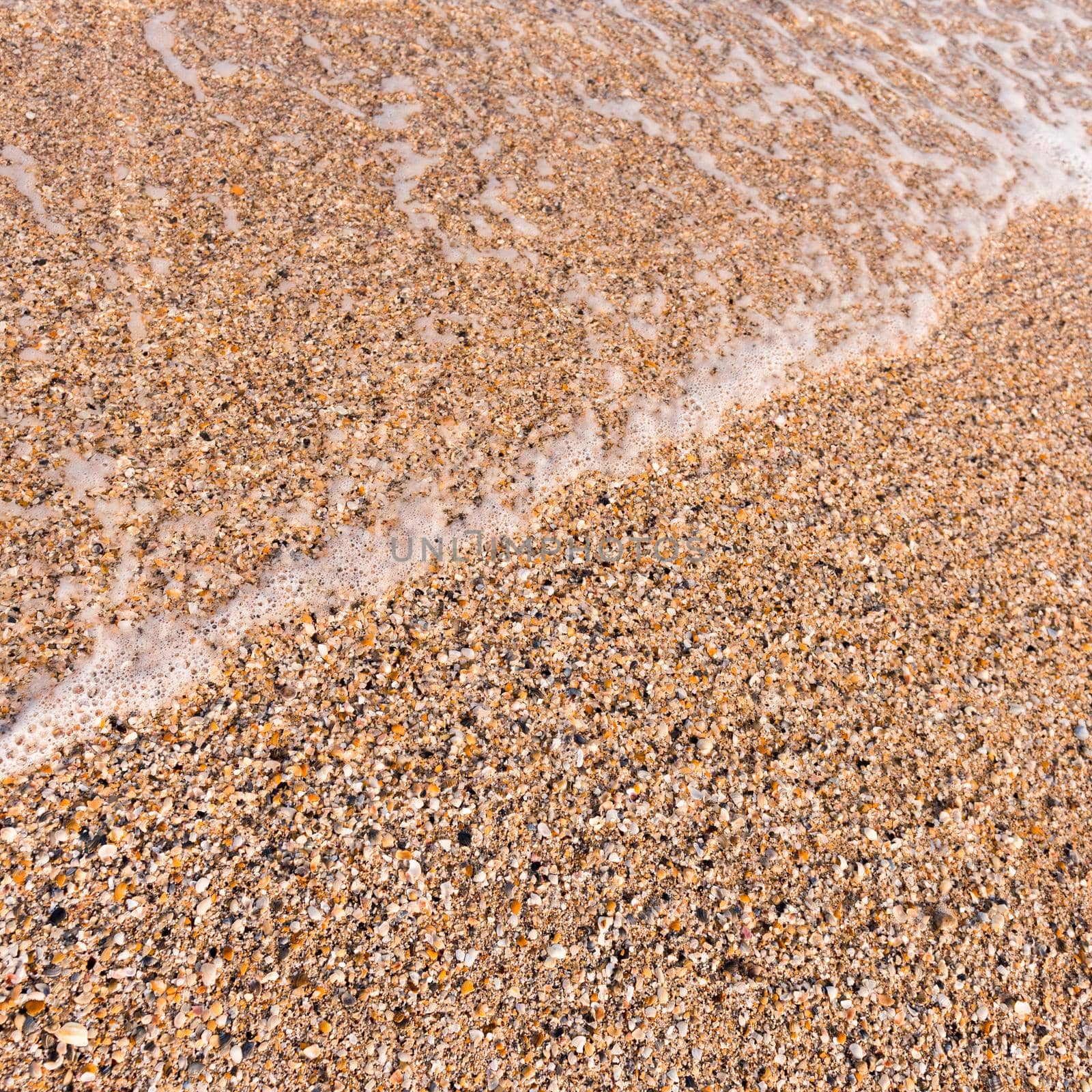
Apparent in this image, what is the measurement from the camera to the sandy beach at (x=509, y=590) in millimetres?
2549

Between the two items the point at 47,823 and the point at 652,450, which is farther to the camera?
the point at 652,450

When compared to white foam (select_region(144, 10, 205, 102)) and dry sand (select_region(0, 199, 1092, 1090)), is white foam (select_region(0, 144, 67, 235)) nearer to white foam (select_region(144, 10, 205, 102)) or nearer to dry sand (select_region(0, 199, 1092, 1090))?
white foam (select_region(144, 10, 205, 102))

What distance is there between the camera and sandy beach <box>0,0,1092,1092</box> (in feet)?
8.36

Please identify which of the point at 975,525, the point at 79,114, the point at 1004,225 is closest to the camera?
the point at 975,525

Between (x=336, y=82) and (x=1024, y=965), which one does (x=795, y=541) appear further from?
(x=336, y=82)

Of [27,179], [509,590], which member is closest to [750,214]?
[509,590]

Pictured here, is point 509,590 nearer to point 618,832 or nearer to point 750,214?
point 618,832

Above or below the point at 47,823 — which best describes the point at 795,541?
above

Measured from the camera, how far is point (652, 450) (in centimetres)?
390

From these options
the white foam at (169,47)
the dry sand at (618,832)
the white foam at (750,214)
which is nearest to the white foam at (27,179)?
the white foam at (750,214)

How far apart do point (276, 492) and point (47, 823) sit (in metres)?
1.52

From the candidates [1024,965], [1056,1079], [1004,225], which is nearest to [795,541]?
[1024,965]

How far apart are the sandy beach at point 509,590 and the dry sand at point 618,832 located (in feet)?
0.05

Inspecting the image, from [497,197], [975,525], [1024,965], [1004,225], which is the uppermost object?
[1004,225]
